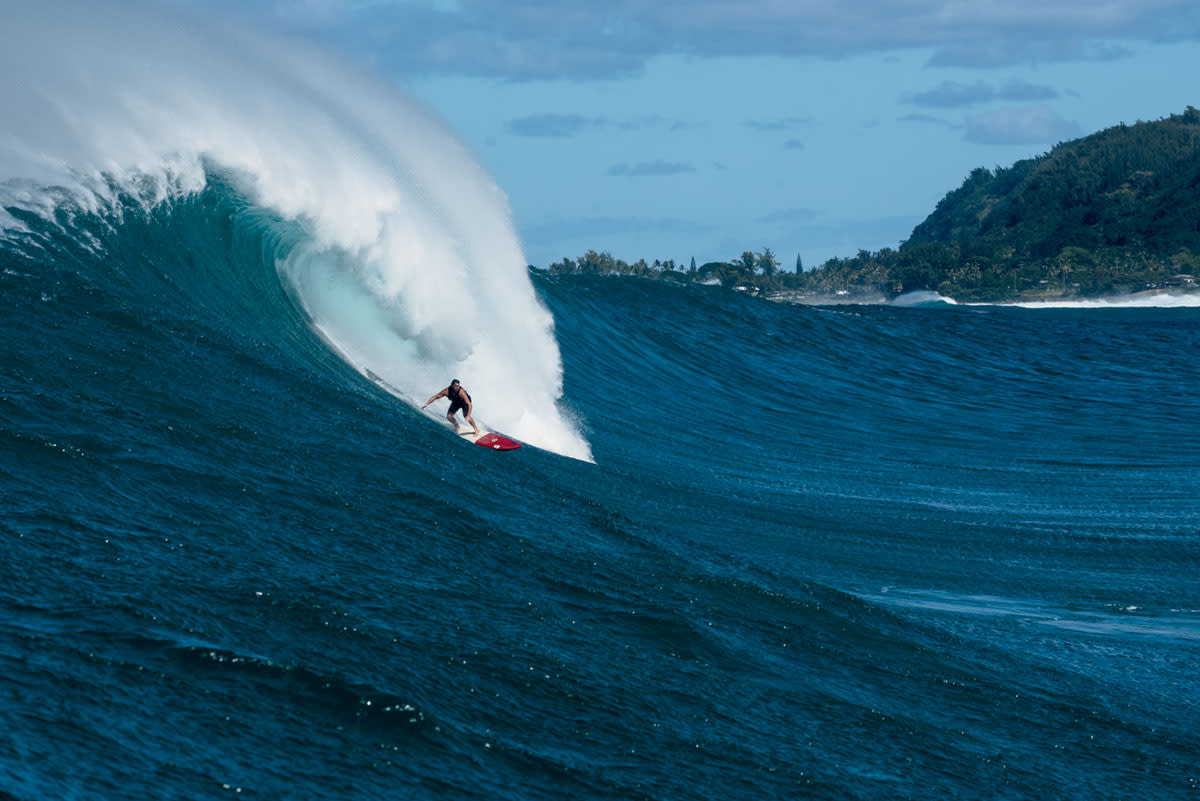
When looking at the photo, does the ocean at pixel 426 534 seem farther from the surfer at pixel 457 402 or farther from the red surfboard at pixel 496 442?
the surfer at pixel 457 402

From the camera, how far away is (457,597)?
8102 millimetres

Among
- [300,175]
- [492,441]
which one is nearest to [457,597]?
[492,441]

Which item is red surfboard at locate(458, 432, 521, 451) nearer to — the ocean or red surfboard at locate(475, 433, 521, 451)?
red surfboard at locate(475, 433, 521, 451)

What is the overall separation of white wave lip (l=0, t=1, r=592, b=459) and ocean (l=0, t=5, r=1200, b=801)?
0.06 m

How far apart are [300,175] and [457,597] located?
1179cm

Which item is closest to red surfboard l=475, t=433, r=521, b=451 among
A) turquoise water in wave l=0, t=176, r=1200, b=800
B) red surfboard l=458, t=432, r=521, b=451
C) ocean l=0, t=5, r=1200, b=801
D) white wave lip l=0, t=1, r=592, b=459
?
red surfboard l=458, t=432, r=521, b=451

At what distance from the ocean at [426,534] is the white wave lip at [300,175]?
0.21ft

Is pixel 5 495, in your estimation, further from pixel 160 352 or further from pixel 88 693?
pixel 160 352

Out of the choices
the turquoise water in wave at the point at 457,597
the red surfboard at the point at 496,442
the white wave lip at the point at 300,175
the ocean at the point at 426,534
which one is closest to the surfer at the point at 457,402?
the red surfboard at the point at 496,442

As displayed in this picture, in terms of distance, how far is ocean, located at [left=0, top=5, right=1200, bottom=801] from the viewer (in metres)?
6.20

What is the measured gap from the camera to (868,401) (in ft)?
92.7

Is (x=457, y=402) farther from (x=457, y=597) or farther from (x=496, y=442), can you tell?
(x=457, y=597)

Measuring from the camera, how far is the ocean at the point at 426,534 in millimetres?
6199

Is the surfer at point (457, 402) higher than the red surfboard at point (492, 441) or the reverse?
higher
